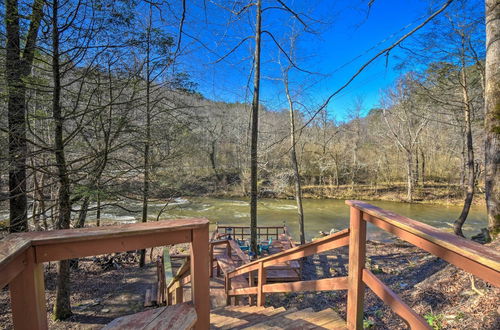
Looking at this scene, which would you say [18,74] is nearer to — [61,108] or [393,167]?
[61,108]

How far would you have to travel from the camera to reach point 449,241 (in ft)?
3.20

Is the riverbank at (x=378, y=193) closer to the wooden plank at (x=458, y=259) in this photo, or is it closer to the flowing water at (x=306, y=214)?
the flowing water at (x=306, y=214)

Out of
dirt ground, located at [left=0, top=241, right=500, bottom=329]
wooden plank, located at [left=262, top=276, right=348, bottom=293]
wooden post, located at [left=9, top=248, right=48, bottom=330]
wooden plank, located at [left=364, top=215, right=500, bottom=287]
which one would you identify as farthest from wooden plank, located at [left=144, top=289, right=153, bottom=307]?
wooden plank, located at [left=364, top=215, right=500, bottom=287]

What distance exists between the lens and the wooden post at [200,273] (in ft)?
4.47

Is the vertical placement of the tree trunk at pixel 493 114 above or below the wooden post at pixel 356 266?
above

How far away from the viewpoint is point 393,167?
24.9m

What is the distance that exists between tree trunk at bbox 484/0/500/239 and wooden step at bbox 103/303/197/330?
448 cm

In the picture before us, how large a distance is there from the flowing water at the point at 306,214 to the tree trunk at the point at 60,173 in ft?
24.8

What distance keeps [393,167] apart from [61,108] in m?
27.5

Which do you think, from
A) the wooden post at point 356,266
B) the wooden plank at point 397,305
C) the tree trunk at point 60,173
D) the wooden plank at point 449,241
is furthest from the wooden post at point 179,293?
the tree trunk at point 60,173

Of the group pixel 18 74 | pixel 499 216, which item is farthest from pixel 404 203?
pixel 18 74


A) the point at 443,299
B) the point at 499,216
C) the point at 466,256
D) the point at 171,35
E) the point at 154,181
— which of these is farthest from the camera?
the point at 154,181

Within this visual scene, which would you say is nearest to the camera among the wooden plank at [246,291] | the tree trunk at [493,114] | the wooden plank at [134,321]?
the wooden plank at [134,321]

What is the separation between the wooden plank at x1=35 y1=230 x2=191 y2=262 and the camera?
1.06 meters
